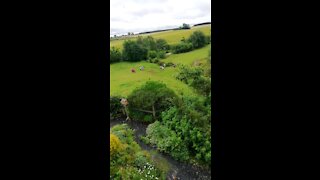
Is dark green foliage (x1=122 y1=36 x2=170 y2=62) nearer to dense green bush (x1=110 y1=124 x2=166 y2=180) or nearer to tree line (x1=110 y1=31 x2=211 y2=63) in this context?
tree line (x1=110 y1=31 x2=211 y2=63)

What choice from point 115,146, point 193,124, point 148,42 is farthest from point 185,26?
point 115,146

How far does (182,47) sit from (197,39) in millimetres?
179

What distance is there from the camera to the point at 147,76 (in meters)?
2.87

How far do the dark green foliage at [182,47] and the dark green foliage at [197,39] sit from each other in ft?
0.16

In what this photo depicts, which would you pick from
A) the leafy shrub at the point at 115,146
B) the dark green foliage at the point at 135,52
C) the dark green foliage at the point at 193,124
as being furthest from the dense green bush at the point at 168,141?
the dark green foliage at the point at 135,52

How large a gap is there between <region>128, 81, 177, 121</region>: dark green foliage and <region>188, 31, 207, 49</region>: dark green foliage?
1.67 ft

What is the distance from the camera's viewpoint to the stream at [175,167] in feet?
8.74

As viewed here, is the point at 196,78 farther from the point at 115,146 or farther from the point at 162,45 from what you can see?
the point at 115,146

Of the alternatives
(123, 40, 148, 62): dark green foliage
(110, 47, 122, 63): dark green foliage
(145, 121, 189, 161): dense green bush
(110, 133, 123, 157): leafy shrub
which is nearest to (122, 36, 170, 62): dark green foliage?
(123, 40, 148, 62): dark green foliage

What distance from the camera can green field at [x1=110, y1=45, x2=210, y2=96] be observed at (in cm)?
278
